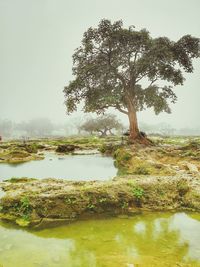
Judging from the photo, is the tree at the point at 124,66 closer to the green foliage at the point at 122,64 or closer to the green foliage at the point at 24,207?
the green foliage at the point at 122,64

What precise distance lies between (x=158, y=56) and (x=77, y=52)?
28.1 ft

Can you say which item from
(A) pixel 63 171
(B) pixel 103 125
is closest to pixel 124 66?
(A) pixel 63 171

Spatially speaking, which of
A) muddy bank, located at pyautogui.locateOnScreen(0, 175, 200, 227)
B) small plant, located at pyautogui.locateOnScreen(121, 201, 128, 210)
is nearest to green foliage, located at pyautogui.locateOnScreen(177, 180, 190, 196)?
muddy bank, located at pyautogui.locateOnScreen(0, 175, 200, 227)

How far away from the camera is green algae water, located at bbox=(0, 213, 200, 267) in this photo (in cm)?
390

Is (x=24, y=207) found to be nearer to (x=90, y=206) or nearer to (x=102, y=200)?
(x=90, y=206)

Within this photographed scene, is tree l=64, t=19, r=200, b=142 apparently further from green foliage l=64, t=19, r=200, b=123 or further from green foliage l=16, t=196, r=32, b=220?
green foliage l=16, t=196, r=32, b=220

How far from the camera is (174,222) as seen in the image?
562 cm

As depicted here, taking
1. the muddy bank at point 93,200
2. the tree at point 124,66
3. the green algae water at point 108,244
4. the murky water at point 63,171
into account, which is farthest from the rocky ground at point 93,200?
the tree at point 124,66

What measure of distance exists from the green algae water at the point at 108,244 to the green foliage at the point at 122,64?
68.5 feet

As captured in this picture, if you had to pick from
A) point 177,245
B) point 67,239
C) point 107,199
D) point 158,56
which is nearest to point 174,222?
point 177,245

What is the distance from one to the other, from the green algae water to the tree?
2079 cm

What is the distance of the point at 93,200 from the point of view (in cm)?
621

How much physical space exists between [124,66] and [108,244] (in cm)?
2672

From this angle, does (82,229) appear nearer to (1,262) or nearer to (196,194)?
(1,262)
